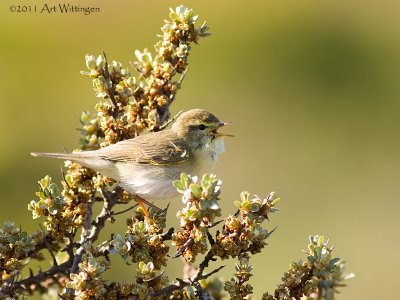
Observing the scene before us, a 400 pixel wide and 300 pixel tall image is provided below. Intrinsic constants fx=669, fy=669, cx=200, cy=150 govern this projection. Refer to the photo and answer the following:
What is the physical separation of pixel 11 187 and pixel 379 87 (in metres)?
6.34

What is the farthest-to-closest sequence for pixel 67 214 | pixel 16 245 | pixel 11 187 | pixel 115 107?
pixel 11 187 → pixel 115 107 → pixel 67 214 → pixel 16 245

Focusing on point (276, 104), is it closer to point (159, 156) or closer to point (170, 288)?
point (159, 156)

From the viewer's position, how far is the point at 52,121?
9.79 m

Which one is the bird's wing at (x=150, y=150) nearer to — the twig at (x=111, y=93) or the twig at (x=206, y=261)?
the twig at (x=111, y=93)

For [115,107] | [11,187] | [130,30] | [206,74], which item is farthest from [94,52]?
[115,107]

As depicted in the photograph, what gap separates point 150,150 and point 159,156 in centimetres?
8

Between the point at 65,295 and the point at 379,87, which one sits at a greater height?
the point at 379,87

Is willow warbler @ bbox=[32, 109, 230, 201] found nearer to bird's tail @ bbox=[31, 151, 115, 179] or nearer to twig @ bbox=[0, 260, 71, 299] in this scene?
bird's tail @ bbox=[31, 151, 115, 179]

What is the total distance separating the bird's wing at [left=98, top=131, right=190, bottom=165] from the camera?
4219mm

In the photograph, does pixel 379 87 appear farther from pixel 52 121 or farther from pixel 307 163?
pixel 52 121

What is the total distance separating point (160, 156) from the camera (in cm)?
461

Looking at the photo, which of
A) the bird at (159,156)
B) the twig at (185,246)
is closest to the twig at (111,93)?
the bird at (159,156)

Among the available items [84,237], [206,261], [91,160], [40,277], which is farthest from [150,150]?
[206,261]

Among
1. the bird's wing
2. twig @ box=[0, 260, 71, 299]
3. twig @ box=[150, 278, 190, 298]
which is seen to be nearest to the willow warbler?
the bird's wing
